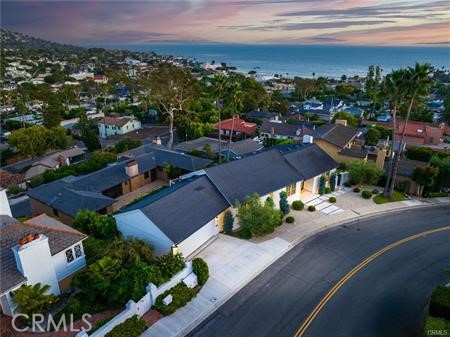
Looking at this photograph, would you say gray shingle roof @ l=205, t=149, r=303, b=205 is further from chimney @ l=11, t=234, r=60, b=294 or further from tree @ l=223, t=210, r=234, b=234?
chimney @ l=11, t=234, r=60, b=294

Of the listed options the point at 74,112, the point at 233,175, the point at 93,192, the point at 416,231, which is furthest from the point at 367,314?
the point at 74,112

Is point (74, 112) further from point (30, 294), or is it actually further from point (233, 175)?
point (30, 294)

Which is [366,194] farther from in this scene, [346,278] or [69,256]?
[69,256]

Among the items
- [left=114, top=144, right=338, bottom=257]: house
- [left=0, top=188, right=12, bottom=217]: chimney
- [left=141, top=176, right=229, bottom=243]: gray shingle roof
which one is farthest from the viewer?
[left=114, top=144, right=338, bottom=257]: house

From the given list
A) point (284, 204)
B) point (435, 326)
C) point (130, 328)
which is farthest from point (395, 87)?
point (130, 328)

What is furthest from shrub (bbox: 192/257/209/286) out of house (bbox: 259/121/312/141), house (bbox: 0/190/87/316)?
house (bbox: 259/121/312/141)

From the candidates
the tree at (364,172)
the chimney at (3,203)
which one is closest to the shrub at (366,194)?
the tree at (364,172)
